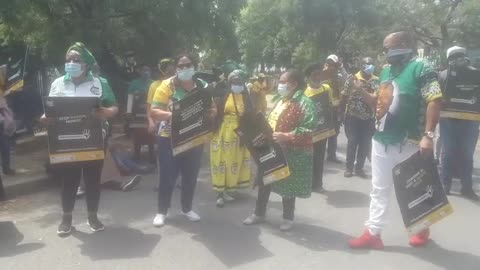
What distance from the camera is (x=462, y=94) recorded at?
6961mm

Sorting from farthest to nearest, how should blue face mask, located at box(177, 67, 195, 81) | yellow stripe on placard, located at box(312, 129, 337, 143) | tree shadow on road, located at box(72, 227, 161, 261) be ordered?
yellow stripe on placard, located at box(312, 129, 337, 143) → blue face mask, located at box(177, 67, 195, 81) → tree shadow on road, located at box(72, 227, 161, 261)

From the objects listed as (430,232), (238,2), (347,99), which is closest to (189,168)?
(430,232)

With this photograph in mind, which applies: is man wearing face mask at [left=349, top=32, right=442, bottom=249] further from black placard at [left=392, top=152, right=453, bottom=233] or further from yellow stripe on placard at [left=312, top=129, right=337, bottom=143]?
yellow stripe on placard at [left=312, top=129, right=337, bottom=143]

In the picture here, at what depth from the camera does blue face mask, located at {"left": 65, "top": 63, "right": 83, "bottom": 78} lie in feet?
16.6

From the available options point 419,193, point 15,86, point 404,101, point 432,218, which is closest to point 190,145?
point 404,101

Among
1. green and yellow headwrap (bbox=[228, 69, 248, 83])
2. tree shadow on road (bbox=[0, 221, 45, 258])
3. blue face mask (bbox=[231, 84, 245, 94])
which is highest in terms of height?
green and yellow headwrap (bbox=[228, 69, 248, 83])

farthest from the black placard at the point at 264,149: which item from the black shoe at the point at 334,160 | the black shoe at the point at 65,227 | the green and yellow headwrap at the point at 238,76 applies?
the black shoe at the point at 334,160

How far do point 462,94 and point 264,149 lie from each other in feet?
10.7

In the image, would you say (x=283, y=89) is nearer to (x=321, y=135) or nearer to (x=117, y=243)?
(x=321, y=135)

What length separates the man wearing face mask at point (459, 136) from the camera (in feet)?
22.8

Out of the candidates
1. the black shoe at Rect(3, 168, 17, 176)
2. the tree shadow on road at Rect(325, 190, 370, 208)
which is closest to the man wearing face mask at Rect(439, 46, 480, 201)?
the tree shadow on road at Rect(325, 190, 370, 208)

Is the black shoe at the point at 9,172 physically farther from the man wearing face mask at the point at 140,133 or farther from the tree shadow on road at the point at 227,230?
the tree shadow on road at the point at 227,230

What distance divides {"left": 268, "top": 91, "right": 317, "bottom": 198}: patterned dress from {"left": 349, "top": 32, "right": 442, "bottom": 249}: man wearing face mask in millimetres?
664

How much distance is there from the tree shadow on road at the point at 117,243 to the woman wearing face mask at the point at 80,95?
18 cm
